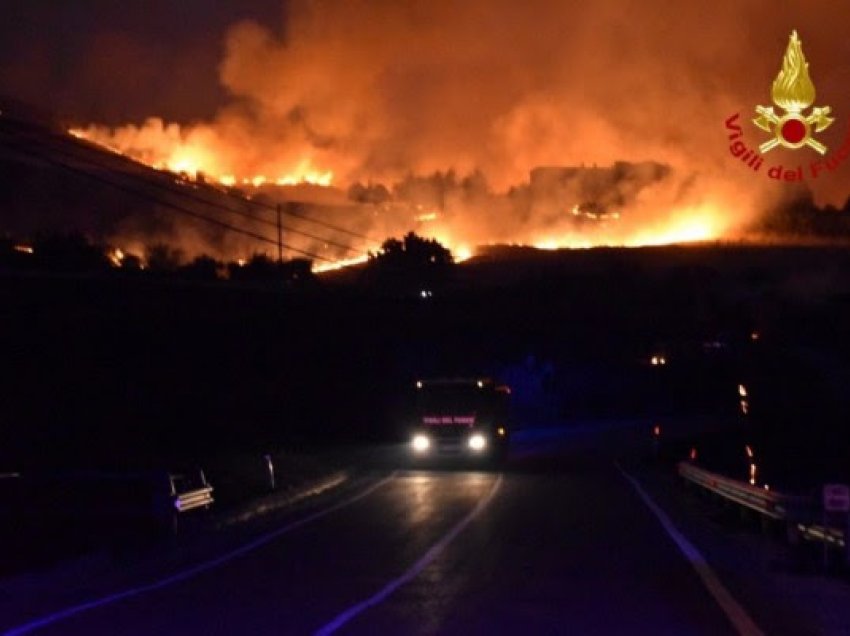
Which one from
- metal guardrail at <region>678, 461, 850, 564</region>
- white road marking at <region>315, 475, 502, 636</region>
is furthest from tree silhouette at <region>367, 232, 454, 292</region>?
metal guardrail at <region>678, 461, 850, 564</region>

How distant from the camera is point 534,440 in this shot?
62.3 m

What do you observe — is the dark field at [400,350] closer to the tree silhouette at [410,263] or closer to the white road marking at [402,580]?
the tree silhouette at [410,263]

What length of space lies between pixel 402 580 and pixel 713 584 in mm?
3592

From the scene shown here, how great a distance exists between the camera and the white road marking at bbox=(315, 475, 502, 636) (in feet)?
46.5

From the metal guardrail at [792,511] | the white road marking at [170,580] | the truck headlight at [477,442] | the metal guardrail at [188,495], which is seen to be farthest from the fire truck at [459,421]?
the metal guardrail at [792,511]

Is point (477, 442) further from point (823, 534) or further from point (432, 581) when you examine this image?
point (432, 581)

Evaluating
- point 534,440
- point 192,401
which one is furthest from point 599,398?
point 192,401

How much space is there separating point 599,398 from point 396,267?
18.9 m

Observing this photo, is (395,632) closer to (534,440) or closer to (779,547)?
(779,547)

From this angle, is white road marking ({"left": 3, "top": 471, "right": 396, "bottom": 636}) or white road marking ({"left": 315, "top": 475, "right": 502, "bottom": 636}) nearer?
white road marking ({"left": 315, "top": 475, "right": 502, "bottom": 636})

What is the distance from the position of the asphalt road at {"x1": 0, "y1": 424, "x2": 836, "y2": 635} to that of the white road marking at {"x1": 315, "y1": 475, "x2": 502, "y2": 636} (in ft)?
0.07

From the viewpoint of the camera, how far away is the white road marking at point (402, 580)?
14188 mm

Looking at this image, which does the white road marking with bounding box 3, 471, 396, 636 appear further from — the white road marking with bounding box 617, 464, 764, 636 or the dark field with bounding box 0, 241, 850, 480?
the dark field with bounding box 0, 241, 850, 480

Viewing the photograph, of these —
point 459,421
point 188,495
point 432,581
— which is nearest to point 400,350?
point 459,421
